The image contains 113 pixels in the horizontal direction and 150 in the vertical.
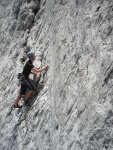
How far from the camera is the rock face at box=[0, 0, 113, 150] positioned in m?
7.46

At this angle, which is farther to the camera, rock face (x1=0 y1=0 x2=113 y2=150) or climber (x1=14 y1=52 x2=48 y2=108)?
climber (x1=14 y1=52 x2=48 y2=108)

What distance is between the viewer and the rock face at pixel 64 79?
746 cm

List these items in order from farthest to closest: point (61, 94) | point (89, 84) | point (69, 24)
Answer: point (69, 24), point (61, 94), point (89, 84)

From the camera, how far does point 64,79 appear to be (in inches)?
365

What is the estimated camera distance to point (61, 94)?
9203 millimetres

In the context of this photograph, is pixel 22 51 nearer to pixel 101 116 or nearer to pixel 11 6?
pixel 11 6

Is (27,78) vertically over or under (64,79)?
over

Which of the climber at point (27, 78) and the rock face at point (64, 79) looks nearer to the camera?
the rock face at point (64, 79)

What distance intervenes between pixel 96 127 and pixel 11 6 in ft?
36.3

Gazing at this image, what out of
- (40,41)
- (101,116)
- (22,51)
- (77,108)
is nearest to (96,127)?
(101,116)

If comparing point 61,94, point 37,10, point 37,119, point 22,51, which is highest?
point 37,10

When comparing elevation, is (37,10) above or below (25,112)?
above

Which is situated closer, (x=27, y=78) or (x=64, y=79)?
(x=64, y=79)

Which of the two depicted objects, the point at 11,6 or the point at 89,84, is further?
the point at 11,6
